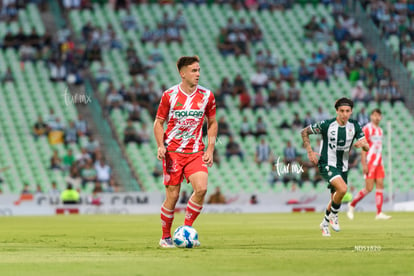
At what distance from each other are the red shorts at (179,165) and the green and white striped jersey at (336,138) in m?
4.43

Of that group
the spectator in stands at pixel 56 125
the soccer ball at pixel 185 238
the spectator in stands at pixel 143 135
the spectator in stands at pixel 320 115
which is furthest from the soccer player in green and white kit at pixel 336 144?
the spectator in stands at pixel 320 115

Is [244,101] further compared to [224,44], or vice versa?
[224,44]

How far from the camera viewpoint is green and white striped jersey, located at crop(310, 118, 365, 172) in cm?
→ 1753

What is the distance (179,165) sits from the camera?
13.7m

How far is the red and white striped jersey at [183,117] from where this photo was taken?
1370cm

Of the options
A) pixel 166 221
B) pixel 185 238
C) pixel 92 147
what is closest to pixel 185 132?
pixel 166 221

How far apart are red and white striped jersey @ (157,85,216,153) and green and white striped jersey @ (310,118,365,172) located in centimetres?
429

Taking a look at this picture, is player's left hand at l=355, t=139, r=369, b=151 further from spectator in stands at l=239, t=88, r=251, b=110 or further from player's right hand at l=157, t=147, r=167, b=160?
spectator in stands at l=239, t=88, r=251, b=110

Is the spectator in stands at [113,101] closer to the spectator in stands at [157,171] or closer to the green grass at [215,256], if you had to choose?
the spectator in stands at [157,171]

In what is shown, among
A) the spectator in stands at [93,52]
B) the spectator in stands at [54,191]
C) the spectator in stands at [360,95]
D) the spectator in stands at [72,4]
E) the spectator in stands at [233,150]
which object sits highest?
the spectator in stands at [72,4]

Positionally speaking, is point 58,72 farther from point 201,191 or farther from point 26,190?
point 201,191

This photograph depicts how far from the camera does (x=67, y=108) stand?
132ft

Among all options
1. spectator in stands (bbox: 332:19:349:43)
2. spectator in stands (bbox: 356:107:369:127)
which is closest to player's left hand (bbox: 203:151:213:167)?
spectator in stands (bbox: 356:107:369:127)

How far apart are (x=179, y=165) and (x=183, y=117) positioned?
0.68 metres
